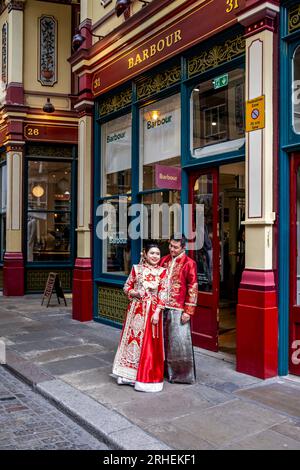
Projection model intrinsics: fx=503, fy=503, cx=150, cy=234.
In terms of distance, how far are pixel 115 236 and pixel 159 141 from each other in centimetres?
216

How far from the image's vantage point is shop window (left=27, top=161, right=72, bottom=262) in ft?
46.3

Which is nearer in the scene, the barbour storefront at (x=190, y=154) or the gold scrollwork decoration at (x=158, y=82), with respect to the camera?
the barbour storefront at (x=190, y=154)

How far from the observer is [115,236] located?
379 inches

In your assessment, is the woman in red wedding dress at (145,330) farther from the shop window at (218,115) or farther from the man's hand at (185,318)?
the shop window at (218,115)

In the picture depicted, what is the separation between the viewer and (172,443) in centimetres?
408

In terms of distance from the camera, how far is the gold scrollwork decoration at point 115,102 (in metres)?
9.09

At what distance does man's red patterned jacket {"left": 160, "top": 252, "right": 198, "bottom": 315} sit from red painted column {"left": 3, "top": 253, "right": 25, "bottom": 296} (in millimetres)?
8785

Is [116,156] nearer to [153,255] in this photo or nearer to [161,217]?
[161,217]

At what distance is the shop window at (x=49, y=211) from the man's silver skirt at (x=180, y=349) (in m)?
8.96

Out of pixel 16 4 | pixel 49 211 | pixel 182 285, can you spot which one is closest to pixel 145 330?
pixel 182 285

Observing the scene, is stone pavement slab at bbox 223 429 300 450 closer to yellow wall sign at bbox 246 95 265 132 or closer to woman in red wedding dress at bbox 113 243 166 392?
woman in red wedding dress at bbox 113 243 166 392

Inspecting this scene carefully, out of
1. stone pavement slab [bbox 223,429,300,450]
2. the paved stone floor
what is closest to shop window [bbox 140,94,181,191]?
the paved stone floor

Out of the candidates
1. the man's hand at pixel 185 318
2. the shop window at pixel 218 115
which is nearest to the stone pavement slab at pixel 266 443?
the man's hand at pixel 185 318
